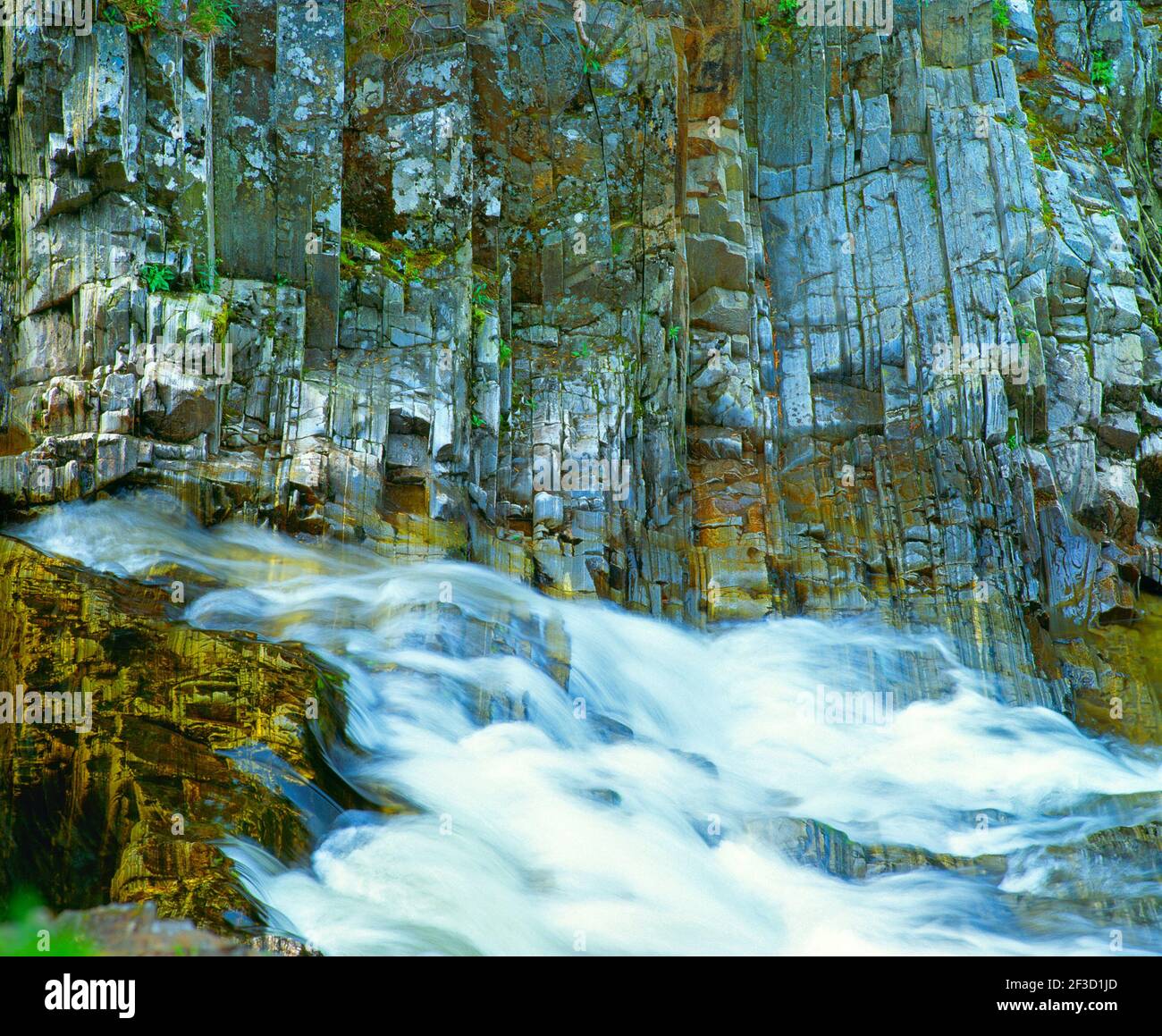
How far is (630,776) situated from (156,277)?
6.58 m

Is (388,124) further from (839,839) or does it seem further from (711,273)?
(839,839)

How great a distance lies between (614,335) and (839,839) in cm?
631

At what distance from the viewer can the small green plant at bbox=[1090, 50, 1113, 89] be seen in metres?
17.8

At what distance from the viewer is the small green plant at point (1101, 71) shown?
17.8m

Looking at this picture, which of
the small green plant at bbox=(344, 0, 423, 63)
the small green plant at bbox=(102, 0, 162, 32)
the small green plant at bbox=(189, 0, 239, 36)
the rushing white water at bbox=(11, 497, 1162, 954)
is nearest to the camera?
the rushing white water at bbox=(11, 497, 1162, 954)

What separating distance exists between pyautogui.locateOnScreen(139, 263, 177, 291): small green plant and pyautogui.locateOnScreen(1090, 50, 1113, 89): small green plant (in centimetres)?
1283

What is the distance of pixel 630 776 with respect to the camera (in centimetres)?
1089

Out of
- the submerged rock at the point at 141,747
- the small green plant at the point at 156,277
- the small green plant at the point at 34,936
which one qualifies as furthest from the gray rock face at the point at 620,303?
the small green plant at the point at 34,936

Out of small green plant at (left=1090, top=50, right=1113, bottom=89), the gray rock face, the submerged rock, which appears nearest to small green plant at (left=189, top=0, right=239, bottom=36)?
the gray rock face

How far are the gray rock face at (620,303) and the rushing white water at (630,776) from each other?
53 cm

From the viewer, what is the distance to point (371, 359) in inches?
527

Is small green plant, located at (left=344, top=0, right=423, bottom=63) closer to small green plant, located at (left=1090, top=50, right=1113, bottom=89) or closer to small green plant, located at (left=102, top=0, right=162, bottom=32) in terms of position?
small green plant, located at (left=102, top=0, right=162, bottom=32)

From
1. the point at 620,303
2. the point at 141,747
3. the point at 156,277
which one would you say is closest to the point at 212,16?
the point at 156,277
